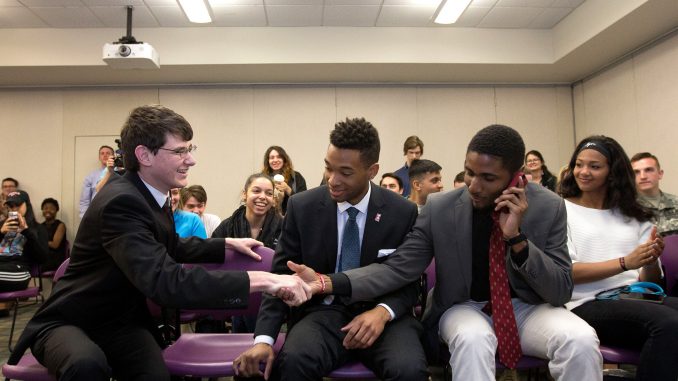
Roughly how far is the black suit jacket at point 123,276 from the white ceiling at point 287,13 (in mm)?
4551

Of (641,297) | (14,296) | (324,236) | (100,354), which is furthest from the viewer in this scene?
(14,296)

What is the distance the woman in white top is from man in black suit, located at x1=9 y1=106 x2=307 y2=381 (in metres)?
1.35

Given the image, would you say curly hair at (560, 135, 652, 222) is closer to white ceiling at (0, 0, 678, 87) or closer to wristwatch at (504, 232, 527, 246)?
wristwatch at (504, 232, 527, 246)

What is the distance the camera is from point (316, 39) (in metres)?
6.68

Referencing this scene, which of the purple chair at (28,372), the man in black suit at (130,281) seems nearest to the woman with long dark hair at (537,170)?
the man in black suit at (130,281)

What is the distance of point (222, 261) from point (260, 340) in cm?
60

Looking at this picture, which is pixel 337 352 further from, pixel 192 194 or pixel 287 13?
pixel 287 13

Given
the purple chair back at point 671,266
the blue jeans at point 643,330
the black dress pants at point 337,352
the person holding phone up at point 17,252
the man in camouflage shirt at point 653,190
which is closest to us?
the black dress pants at point 337,352

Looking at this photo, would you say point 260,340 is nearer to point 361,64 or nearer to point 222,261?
point 222,261

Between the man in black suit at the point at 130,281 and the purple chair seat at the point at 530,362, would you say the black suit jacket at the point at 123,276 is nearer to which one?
the man in black suit at the point at 130,281

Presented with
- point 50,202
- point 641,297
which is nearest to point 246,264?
point 641,297

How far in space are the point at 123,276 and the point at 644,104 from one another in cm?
659

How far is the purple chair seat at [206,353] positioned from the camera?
1961 millimetres

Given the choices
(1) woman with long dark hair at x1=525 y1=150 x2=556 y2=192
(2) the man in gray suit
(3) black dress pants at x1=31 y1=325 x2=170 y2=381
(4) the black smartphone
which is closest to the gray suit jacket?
(2) the man in gray suit
